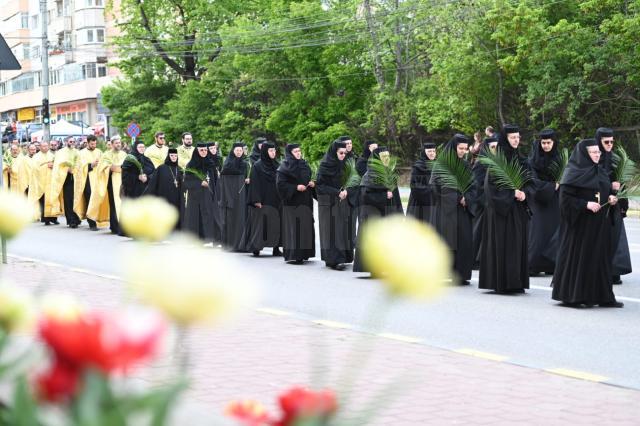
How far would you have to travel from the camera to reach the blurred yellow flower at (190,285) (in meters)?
1.37

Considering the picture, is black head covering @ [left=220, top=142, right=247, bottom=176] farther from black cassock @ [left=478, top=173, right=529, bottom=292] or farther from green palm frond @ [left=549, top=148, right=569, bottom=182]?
black cassock @ [left=478, top=173, right=529, bottom=292]

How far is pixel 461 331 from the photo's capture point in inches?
403

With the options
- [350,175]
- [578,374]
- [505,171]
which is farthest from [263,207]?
[578,374]

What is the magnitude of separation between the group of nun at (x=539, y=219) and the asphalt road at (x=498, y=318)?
0.28 m

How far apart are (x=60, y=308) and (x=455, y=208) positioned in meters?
13.3

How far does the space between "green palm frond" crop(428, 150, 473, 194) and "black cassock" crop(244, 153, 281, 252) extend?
4.84m

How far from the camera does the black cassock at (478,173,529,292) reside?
43.2 ft

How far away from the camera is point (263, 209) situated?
1945 cm

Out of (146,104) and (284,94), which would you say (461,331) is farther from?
(146,104)

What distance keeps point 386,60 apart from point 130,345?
1749 inches

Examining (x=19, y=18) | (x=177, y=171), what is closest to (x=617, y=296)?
(x=177, y=171)

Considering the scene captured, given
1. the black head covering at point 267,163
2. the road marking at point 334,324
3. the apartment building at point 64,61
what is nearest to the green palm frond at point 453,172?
the road marking at point 334,324

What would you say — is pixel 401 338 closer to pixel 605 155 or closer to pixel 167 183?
pixel 605 155

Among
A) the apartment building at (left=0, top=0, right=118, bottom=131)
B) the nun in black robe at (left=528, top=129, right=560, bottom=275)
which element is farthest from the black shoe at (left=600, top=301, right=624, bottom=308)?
the apartment building at (left=0, top=0, right=118, bottom=131)
